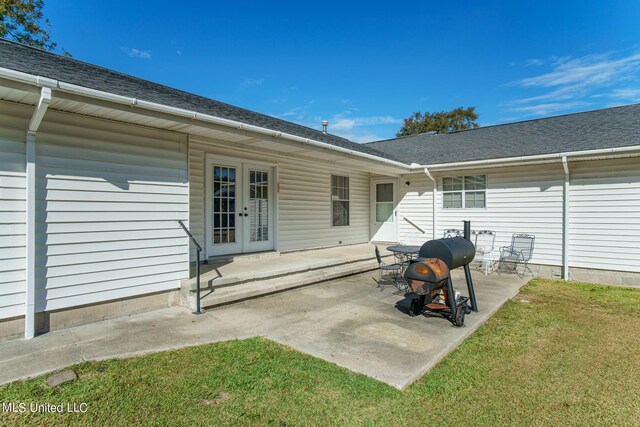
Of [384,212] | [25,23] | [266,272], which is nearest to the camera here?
[266,272]

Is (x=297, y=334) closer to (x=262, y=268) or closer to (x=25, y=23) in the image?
(x=262, y=268)

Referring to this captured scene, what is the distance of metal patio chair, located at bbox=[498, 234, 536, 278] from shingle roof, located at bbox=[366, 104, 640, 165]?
2.04 m

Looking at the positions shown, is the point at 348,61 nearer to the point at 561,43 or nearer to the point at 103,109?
the point at 561,43

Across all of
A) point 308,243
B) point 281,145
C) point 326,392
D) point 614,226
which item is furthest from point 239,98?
point 326,392

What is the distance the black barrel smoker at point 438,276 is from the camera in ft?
13.2

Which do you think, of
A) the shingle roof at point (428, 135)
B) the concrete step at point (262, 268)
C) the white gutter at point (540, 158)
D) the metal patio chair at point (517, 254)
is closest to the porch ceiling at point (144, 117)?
the shingle roof at point (428, 135)

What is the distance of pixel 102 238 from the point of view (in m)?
4.14

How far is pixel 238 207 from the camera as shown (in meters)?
7.16

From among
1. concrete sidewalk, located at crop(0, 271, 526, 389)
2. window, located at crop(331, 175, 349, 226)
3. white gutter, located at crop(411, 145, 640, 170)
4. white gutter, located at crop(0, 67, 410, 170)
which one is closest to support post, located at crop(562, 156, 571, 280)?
white gutter, located at crop(411, 145, 640, 170)

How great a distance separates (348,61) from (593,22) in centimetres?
812

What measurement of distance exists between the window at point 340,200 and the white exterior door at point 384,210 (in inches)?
46.6

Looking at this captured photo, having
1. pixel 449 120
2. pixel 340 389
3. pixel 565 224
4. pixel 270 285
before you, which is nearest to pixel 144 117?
pixel 270 285

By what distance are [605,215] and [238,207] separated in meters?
7.78

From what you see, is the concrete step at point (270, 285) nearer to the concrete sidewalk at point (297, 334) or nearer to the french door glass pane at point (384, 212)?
the concrete sidewalk at point (297, 334)
